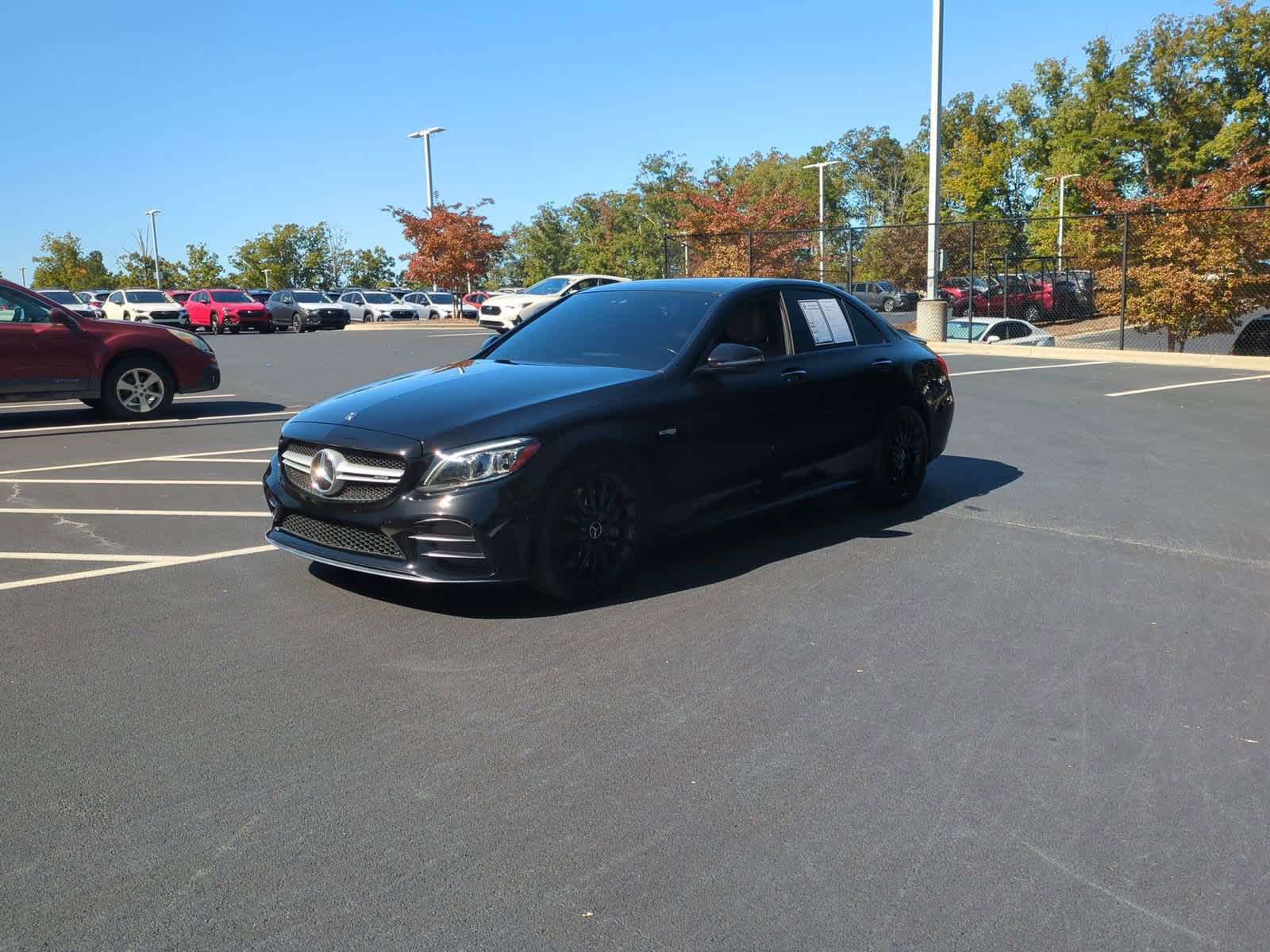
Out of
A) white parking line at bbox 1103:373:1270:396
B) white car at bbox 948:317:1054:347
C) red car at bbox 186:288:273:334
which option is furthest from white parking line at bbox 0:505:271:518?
red car at bbox 186:288:273:334

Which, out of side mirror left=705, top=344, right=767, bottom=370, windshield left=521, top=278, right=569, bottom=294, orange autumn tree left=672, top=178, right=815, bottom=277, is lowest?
side mirror left=705, top=344, right=767, bottom=370

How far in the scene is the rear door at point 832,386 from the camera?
6.88 metres

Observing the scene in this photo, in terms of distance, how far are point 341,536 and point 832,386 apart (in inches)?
127

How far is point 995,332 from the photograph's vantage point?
25.6m

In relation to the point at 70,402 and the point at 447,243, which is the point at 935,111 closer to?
the point at 70,402

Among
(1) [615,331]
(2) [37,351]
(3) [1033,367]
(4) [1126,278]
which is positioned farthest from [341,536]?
(4) [1126,278]

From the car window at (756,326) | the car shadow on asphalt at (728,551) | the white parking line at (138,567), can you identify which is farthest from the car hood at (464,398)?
the white parking line at (138,567)

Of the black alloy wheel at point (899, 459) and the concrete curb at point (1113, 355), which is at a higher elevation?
the black alloy wheel at point (899, 459)

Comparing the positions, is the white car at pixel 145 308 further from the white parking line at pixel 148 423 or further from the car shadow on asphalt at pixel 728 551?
the car shadow on asphalt at pixel 728 551

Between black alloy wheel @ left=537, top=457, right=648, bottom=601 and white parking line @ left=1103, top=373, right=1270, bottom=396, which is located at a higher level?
black alloy wheel @ left=537, top=457, right=648, bottom=601

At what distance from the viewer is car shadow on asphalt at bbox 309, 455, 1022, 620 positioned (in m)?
5.64

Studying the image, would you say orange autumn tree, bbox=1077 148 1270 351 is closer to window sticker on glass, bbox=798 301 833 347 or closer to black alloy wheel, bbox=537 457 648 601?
window sticker on glass, bbox=798 301 833 347

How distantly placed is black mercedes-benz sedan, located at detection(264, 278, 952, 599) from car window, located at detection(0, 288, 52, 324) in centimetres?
750

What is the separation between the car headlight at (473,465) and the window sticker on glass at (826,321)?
8.84 ft
